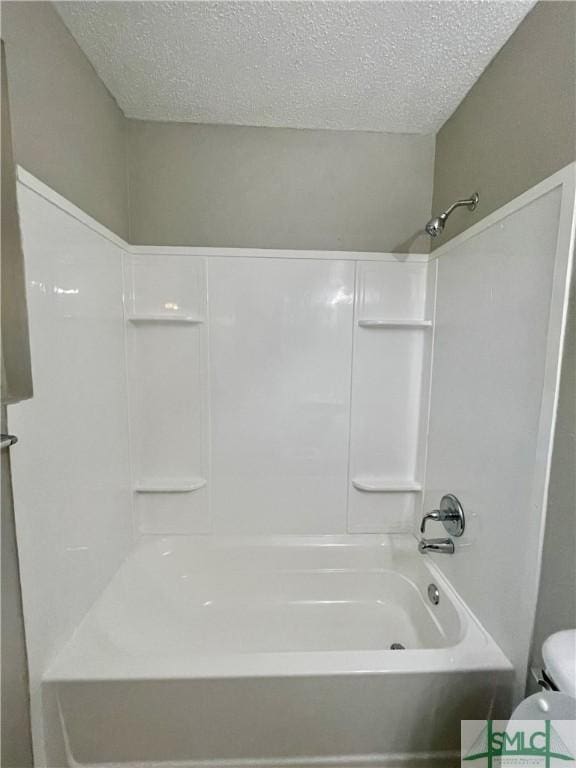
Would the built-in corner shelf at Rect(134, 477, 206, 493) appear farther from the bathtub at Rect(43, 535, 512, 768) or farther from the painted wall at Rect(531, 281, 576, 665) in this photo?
the painted wall at Rect(531, 281, 576, 665)

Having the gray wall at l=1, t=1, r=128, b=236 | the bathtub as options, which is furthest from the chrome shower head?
the bathtub

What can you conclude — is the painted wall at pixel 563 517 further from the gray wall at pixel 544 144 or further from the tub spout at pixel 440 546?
the tub spout at pixel 440 546

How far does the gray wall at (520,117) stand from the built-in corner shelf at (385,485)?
1.16 m

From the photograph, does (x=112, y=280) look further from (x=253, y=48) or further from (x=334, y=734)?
(x=334, y=734)

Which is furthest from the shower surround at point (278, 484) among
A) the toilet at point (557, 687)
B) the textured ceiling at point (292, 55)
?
the textured ceiling at point (292, 55)

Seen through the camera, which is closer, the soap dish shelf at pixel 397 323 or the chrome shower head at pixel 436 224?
the chrome shower head at pixel 436 224

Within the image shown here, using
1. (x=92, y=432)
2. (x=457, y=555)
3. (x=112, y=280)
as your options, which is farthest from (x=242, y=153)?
(x=457, y=555)

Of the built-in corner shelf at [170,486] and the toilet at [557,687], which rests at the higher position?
the toilet at [557,687]

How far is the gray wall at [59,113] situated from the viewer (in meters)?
0.90

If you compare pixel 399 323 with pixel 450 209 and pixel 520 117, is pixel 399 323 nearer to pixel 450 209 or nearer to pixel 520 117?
pixel 450 209

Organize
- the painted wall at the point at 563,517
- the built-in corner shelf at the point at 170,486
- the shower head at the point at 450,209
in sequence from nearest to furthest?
1. the painted wall at the point at 563,517
2. the shower head at the point at 450,209
3. the built-in corner shelf at the point at 170,486

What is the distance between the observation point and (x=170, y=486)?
5.59 feet

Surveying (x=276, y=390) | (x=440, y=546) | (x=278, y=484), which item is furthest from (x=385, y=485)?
(x=276, y=390)

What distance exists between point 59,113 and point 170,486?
1.46 m
